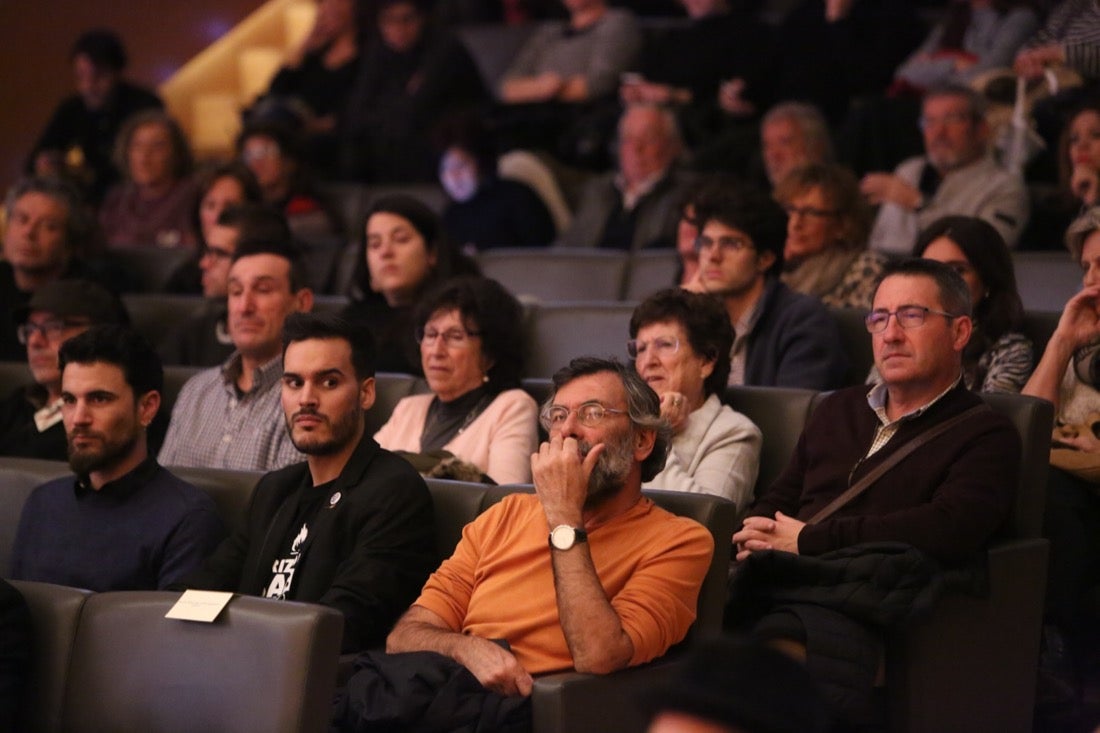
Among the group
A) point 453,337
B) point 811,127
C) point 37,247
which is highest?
point 811,127

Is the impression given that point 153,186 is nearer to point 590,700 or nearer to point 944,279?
point 944,279

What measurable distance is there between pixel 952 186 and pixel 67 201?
2.76 meters

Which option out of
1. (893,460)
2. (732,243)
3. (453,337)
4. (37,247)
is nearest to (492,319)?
(453,337)

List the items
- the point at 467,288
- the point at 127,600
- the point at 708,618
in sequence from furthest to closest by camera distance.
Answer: the point at 467,288 → the point at 708,618 → the point at 127,600

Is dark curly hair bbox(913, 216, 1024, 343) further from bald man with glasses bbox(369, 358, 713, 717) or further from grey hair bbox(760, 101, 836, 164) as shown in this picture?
grey hair bbox(760, 101, 836, 164)

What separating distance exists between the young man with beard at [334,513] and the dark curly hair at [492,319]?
1.72 ft

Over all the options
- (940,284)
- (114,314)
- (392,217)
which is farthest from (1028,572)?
(114,314)

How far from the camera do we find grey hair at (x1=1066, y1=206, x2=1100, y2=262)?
3646 millimetres

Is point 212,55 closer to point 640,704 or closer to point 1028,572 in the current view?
point 1028,572

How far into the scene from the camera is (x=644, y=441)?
287 cm

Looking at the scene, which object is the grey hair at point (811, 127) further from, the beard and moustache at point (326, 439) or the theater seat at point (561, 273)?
the beard and moustache at point (326, 439)

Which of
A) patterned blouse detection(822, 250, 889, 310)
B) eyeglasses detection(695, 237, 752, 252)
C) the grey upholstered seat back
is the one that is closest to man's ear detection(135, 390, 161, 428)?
eyeglasses detection(695, 237, 752, 252)

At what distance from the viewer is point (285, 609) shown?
7.70ft

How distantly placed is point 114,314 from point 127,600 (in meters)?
2.01
